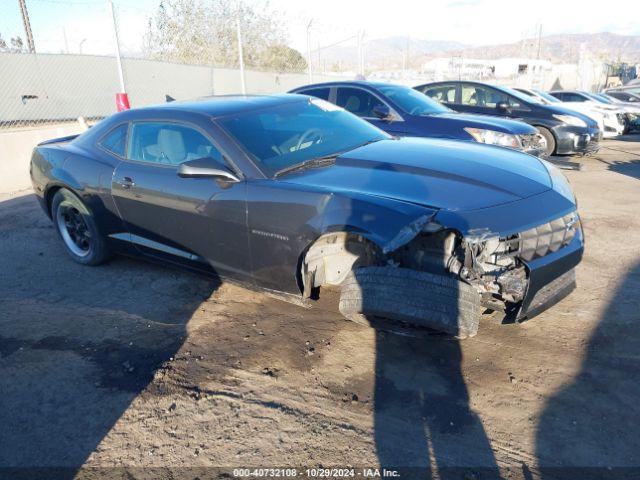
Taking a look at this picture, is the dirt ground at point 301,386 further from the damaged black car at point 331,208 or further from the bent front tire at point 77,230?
the bent front tire at point 77,230

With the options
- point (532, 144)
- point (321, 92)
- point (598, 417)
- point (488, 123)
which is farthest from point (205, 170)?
point (532, 144)

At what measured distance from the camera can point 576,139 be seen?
9312 mm

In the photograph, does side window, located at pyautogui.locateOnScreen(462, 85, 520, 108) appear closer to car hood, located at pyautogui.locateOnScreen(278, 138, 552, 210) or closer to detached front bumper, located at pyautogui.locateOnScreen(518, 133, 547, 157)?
detached front bumper, located at pyautogui.locateOnScreen(518, 133, 547, 157)

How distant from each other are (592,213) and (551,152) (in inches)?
168

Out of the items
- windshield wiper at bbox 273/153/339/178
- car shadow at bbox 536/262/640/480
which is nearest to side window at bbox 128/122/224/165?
windshield wiper at bbox 273/153/339/178

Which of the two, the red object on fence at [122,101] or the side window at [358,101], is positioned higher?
the side window at [358,101]

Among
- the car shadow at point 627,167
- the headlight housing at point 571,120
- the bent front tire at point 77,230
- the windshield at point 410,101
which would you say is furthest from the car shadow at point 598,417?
the headlight housing at point 571,120

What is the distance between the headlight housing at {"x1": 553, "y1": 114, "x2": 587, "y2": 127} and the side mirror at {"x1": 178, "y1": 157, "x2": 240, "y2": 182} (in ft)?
26.7

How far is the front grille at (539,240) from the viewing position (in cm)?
277

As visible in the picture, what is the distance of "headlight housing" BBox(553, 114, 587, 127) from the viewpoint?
30.7ft

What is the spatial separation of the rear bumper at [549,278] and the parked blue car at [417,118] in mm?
3385

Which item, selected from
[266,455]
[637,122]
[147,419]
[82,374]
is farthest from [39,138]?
[637,122]

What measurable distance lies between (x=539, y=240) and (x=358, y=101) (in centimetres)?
480

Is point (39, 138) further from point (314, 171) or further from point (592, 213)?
point (592, 213)
